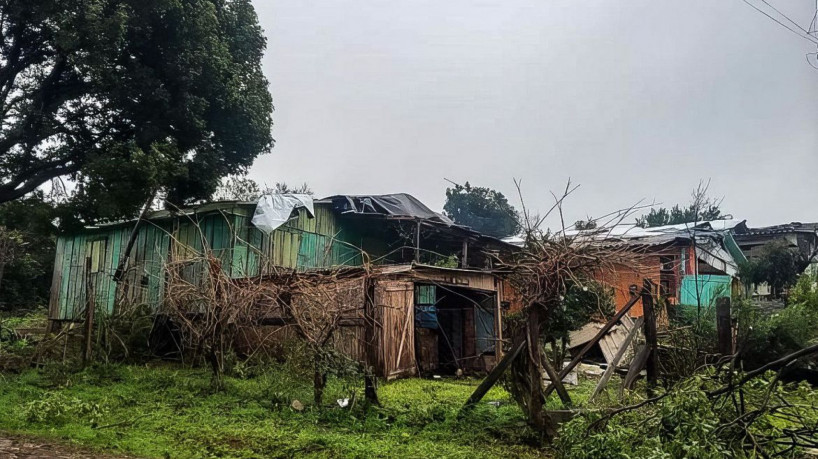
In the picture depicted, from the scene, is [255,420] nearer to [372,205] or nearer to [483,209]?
[372,205]

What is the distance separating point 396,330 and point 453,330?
292 centimetres

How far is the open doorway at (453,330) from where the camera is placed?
44.7 feet

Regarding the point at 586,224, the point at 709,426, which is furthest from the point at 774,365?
the point at 586,224

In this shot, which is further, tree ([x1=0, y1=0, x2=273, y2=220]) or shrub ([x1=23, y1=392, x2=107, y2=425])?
tree ([x1=0, y1=0, x2=273, y2=220])

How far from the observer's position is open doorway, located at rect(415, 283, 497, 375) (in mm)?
13633

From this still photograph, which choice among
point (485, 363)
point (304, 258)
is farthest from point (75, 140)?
point (485, 363)

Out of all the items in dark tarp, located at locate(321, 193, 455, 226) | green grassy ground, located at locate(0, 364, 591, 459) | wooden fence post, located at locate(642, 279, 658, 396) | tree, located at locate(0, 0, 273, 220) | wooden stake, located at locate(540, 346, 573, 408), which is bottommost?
green grassy ground, located at locate(0, 364, 591, 459)

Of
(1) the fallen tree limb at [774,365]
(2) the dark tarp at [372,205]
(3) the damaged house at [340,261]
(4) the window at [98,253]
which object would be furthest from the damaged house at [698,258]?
(4) the window at [98,253]

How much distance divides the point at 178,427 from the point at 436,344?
26.4ft

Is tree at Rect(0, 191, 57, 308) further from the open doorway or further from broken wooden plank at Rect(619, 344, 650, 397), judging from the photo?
broken wooden plank at Rect(619, 344, 650, 397)

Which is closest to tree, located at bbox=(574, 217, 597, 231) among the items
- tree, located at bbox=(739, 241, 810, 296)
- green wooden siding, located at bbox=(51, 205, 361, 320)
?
green wooden siding, located at bbox=(51, 205, 361, 320)

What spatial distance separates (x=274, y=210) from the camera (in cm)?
1448

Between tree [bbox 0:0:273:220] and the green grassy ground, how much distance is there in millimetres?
4980

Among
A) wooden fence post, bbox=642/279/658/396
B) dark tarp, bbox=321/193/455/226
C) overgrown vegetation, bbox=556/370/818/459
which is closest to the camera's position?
overgrown vegetation, bbox=556/370/818/459
